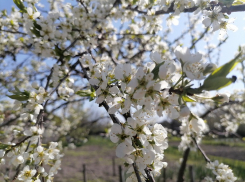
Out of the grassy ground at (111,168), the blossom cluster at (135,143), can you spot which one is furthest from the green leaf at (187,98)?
the grassy ground at (111,168)

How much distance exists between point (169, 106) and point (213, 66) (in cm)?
21

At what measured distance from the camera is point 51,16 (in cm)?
144

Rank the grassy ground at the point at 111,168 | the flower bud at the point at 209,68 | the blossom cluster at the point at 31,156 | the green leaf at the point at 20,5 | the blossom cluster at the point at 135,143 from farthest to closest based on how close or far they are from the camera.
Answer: the grassy ground at the point at 111,168 → the green leaf at the point at 20,5 → the blossom cluster at the point at 31,156 → the blossom cluster at the point at 135,143 → the flower bud at the point at 209,68

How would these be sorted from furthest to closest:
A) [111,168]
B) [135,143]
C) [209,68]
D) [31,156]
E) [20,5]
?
1. [111,168]
2. [20,5]
3. [31,156]
4. [135,143]
5. [209,68]

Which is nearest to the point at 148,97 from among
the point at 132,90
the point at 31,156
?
the point at 132,90

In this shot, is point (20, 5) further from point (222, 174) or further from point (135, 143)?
point (222, 174)

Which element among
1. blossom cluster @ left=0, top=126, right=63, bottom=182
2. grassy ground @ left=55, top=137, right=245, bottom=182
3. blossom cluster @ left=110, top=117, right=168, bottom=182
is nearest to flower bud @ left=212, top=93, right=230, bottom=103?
blossom cluster @ left=110, top=117, right=168, bottom=182

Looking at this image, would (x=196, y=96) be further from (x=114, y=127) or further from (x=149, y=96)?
(x=114, y=127)

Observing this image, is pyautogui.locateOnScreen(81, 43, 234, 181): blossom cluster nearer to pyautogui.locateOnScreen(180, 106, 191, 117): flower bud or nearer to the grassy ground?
pyautogui.locateOnScreen(180, 106, 191, 117): flower bud

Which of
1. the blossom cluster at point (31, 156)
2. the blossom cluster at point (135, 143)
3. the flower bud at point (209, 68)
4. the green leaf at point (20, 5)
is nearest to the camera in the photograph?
the flower bud at point (209, 68)

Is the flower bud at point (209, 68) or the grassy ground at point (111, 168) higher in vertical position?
the flower bud at point (209, 68)

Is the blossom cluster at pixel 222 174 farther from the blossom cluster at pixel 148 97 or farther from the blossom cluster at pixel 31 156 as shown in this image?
the blossom cluster at pixel 31 156

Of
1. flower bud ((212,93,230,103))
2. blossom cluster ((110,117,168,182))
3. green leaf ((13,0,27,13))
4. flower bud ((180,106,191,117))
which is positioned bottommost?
blossom cluster ((110,117,168,182))

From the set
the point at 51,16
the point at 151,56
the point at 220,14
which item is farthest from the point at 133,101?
the point at 51,16
